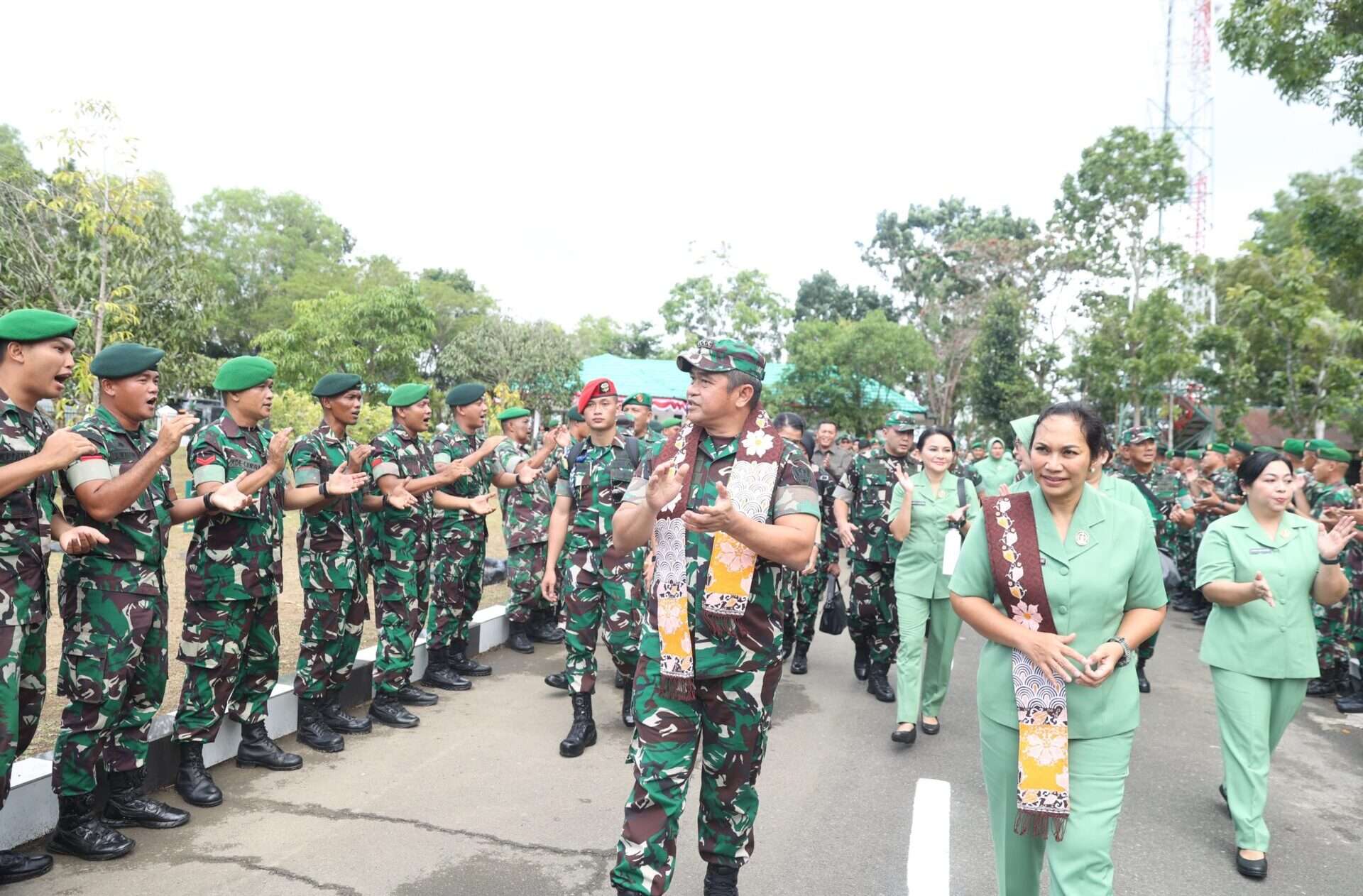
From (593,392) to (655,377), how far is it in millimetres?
25841

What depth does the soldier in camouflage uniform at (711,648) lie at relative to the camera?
2.88 metres

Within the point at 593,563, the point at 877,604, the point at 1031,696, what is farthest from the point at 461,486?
the point at 1031,696

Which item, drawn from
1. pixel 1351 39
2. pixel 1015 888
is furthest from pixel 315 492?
pixel 1351 39

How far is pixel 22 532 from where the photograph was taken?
3209mm

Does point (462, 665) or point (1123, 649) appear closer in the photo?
point (1123, 649)

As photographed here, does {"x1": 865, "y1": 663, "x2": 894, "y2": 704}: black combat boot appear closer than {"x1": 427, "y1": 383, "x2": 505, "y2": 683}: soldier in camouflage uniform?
No

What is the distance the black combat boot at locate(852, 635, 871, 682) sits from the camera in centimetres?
689

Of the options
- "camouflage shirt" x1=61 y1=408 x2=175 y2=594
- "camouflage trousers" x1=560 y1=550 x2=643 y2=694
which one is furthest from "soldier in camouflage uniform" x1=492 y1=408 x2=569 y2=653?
"camouflage shirt" x1=61 y1=408 x2=175 y2=594

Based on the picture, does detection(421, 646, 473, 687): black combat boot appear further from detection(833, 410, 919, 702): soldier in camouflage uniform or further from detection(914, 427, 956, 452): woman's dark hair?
detection(914, 427, 956, 452): woman's dark hair

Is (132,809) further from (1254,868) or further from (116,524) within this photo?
(1254,868)

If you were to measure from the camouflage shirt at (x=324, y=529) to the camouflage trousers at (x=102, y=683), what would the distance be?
3.83ft

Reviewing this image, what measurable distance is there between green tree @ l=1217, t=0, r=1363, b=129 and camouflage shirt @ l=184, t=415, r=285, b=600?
32.1 feet

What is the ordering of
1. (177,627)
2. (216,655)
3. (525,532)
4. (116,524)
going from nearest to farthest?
(116,524) < (216,655) < (177,627) < (525,532)

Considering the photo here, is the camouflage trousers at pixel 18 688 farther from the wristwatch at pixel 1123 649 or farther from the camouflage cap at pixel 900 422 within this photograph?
the camouflage cap at pixel 900 422
